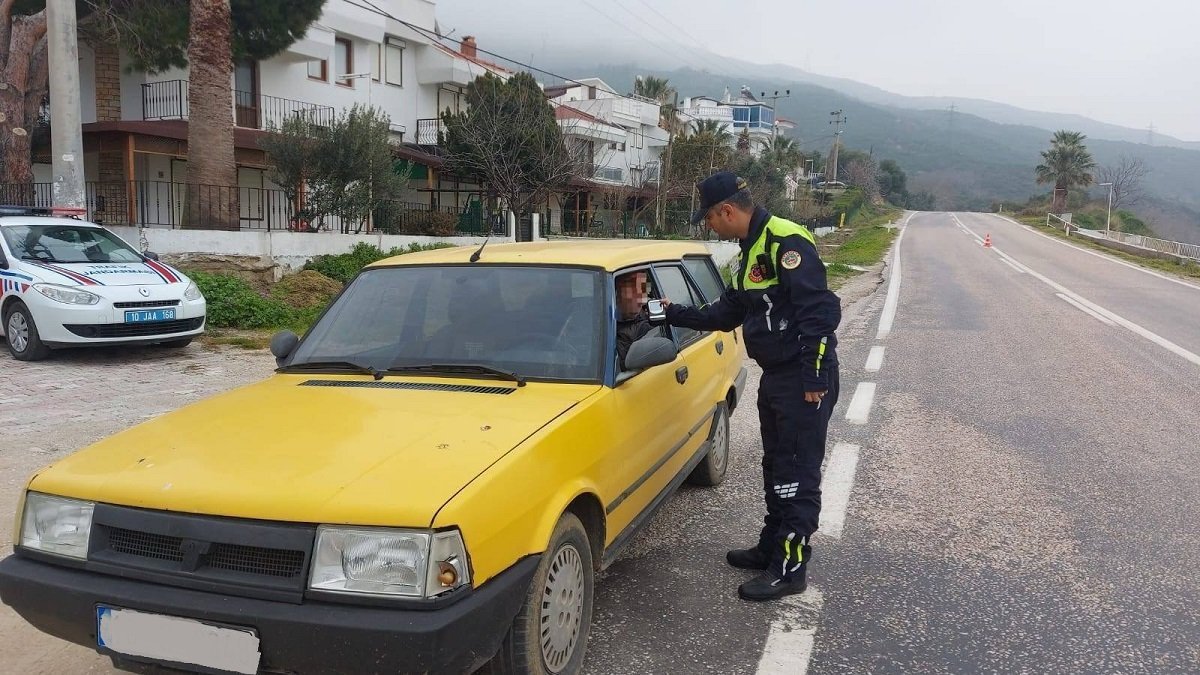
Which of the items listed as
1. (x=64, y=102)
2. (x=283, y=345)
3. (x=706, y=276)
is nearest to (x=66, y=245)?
(x=64, y=102)

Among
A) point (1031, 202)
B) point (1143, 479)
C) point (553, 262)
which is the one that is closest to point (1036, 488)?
point (1143, 479)

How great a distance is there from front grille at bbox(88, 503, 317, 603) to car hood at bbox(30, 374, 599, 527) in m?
0.04

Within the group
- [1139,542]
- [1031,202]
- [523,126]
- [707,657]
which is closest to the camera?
[707,657]

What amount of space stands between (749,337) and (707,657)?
4.67 feet

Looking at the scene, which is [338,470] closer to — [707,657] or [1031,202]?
[707,657]

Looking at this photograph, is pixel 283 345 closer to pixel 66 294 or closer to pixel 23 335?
pixel 66 294

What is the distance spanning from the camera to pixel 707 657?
10.3 ft

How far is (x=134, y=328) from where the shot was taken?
9008 mm

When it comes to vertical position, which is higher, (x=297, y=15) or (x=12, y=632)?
(x=297, y=15)

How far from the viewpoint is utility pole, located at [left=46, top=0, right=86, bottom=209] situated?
10.7m

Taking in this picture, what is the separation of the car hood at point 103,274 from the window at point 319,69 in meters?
17.5

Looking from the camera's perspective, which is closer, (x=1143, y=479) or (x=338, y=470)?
(x=338, y=470)

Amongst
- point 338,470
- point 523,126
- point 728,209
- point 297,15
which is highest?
point 297,15

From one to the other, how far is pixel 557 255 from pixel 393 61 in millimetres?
27774
